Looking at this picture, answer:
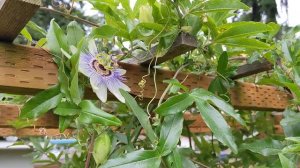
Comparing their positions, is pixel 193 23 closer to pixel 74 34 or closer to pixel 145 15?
pixel 145 15

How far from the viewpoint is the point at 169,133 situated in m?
0.54

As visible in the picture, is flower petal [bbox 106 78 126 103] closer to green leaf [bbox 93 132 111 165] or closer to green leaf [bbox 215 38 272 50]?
green leaf [bbox 93 132 111 165]

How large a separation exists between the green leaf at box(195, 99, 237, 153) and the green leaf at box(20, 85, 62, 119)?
22cm

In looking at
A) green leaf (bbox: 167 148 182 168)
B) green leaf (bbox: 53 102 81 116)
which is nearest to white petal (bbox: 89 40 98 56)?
green leaf (bbox: 53 102 81 116)

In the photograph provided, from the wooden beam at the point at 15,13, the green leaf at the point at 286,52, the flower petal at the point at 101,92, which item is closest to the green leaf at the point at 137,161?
the flower petal at the point at 101,92

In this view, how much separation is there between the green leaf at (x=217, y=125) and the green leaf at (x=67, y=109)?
0.19m

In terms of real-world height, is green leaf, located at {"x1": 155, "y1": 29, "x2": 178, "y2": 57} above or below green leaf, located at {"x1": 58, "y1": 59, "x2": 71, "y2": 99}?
above

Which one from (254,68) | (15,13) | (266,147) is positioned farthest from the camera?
(254,68)

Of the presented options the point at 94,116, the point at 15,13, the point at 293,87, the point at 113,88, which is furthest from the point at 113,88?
the point at 293,87

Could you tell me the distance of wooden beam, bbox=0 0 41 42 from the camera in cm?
43

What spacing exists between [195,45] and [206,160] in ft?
2.14

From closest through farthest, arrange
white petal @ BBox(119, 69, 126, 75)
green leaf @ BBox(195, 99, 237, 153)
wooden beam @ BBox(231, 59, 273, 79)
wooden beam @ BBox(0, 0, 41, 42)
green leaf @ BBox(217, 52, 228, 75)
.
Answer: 1. wooden beam @ BBox(0, 0, 41, 42)
2. green leaf @ BBox(195, 99, 237, 153)
3. white petal @ BBox(119, 69, 126, 75)
4. green leaf @ BBox(217, 52, 228, 75)
5. wooden beam @ BBox(231, 59, 273, 79)

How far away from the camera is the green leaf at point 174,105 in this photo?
0.54 metres

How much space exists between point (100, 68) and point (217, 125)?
0.21 metres
